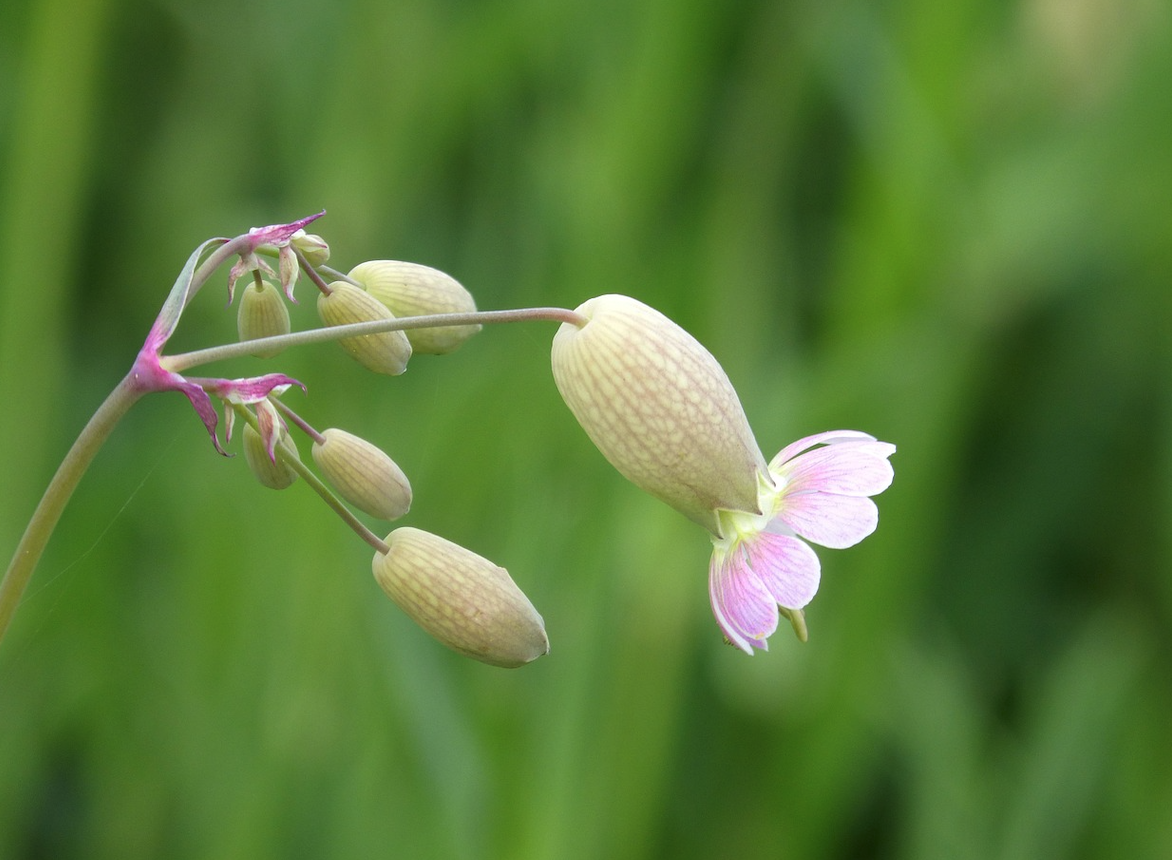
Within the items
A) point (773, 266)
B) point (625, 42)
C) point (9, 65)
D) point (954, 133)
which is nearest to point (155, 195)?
point (9, 65)

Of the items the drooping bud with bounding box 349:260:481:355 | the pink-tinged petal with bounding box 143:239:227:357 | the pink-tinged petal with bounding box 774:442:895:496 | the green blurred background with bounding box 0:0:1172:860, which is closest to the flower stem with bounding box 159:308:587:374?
the pink-tinged petal with bounding box 143:239:227:357

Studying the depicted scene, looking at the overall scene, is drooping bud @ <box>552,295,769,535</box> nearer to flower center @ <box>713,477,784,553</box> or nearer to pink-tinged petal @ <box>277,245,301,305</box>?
flower center @ <box>713,477,784,553</box>

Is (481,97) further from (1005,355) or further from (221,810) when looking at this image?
(221,810)

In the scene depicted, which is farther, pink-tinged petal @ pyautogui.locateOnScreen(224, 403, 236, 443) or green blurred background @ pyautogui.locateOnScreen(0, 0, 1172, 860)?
green blurred background @ pyautogui.locateOnScreen(0, 0, 1172, 860)

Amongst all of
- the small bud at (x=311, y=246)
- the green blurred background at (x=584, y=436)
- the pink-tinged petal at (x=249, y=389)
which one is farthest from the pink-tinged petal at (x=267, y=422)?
the green blurred background at (x=584, y=436)

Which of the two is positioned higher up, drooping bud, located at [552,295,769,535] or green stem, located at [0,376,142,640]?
drooping bud, located at [552,295,769,535]
